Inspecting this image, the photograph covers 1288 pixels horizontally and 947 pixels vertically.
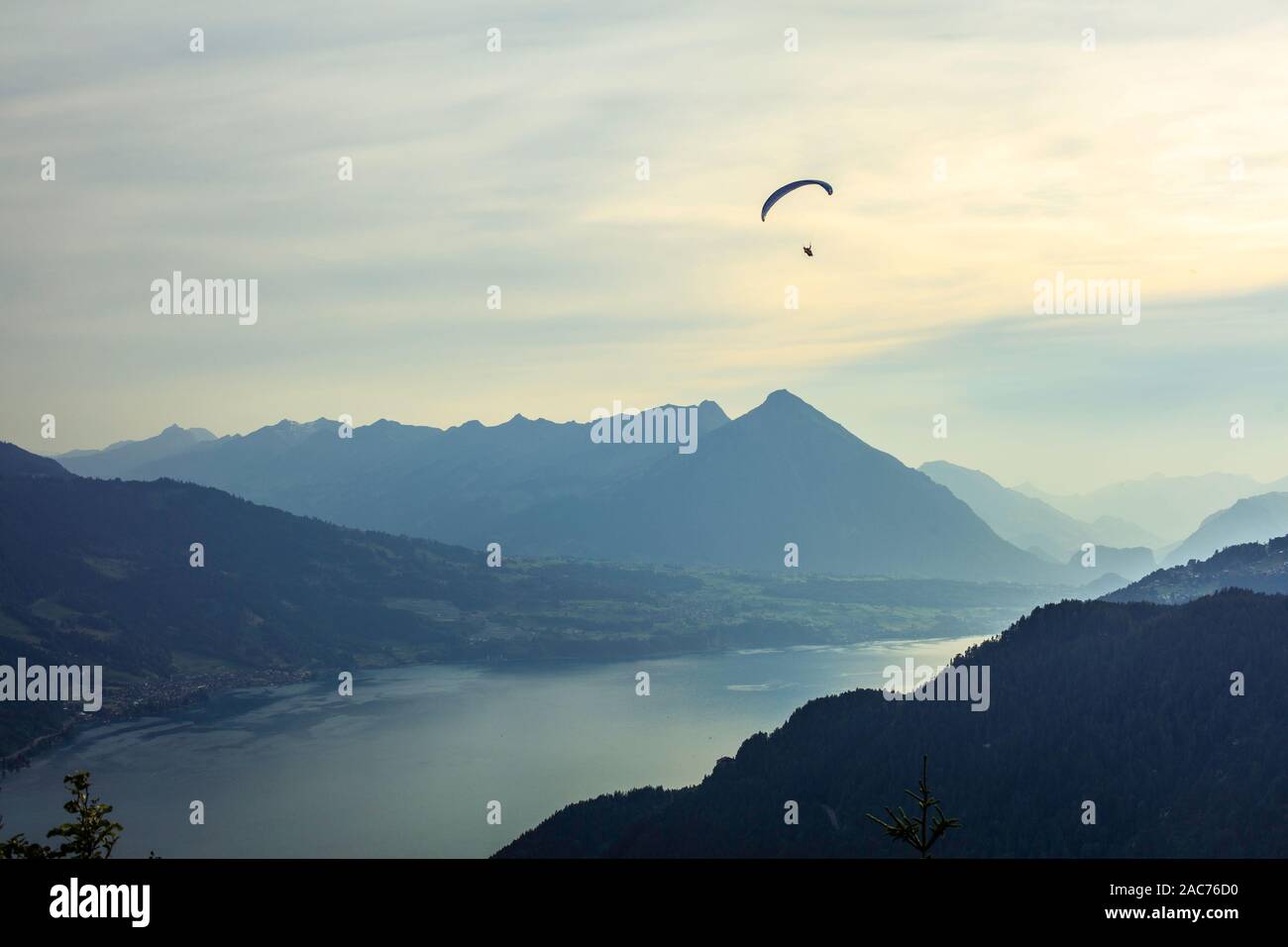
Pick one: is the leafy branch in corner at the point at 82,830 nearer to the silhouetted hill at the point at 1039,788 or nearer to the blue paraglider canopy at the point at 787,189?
the blue paraglider canopy at the point at 787,189

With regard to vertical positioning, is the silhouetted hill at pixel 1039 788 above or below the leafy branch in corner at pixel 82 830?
below

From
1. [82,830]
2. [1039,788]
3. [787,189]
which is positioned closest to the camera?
[82,830]

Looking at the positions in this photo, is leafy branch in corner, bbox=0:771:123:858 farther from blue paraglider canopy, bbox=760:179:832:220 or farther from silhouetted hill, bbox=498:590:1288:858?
silhouetted hill, bbox=498:590:1288:858

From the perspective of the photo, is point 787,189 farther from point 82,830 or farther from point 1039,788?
point 1039,788

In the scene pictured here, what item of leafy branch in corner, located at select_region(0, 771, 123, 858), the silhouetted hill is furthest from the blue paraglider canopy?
the silhouetted hill

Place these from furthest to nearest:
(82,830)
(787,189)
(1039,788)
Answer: (1039,788) < (787,189) < (82,830)

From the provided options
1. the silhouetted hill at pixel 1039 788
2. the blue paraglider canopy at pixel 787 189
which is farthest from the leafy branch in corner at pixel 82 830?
the silhouetted hill at pixel 1039 788

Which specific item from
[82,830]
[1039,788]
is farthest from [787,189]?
[1039,788]

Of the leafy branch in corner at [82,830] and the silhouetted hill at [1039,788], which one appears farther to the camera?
the silhouetted hill at [1039,788]
